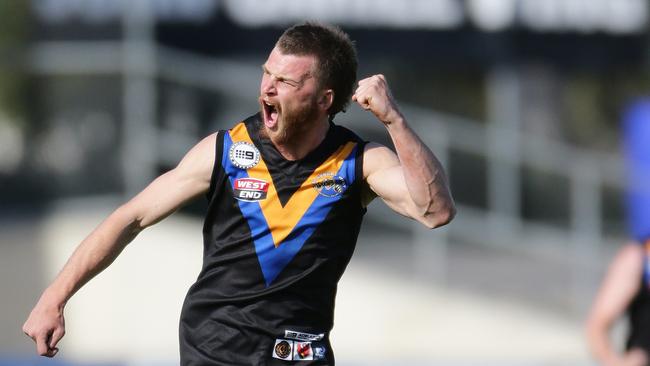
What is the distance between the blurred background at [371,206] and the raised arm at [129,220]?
6865 millimetres

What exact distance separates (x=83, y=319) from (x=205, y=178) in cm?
781

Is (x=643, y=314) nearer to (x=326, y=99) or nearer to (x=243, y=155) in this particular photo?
(x=326, y=99)

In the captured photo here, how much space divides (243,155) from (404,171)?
2.05ft

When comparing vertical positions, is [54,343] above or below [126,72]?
below

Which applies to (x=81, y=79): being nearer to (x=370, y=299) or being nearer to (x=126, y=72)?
(x=126, y=72)

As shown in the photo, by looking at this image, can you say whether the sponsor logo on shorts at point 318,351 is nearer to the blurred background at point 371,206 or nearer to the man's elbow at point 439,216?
the man's elbow at point 439,216

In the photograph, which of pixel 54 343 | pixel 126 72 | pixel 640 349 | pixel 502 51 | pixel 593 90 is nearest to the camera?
pixel 54 343

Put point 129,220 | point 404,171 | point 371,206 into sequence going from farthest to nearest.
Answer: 1. point 371,206
2. point 129,220
3. point 404,171

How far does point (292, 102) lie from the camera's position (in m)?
4.61

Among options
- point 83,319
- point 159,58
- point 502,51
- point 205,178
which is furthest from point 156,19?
point 205,178

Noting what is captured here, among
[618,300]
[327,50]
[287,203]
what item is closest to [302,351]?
[287,203]

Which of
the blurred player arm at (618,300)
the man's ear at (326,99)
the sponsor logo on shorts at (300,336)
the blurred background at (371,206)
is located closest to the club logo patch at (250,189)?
the man's ear at (326,99)

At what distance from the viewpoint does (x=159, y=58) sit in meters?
12.3

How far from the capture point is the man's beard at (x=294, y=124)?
4.64m
